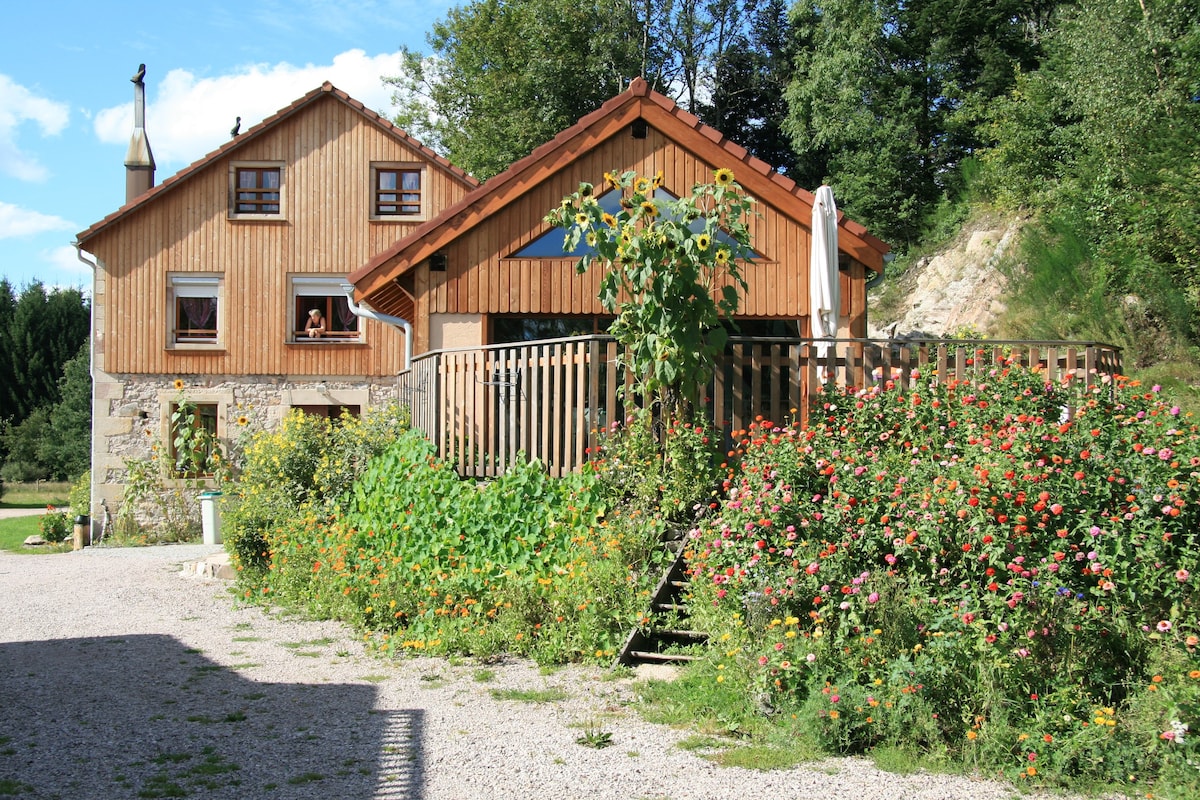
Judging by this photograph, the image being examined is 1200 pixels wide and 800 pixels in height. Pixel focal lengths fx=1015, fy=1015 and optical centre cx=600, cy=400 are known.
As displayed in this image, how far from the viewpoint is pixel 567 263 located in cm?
1184

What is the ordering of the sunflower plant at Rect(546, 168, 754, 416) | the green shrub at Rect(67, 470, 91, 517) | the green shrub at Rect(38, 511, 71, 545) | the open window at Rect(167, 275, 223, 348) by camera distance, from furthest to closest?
1. the green shrub at Rect(67, 470, 91, 517)
2. the green shrub at Rect(38, 511, 71, 545)
3. the open window at Rect(167, 275, 223, 348)
4. the sunflower plant at Rect(546, 168, 754, 416)

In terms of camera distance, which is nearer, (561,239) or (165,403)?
(561,239)

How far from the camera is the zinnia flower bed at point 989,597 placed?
16.5 feet

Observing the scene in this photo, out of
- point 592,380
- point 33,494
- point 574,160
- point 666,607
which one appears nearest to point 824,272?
point 592,380

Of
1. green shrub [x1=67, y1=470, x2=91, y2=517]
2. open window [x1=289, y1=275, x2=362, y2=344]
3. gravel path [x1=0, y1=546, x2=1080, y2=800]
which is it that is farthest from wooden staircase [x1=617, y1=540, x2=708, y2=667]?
green shrub [x1=67, y1=470, x2=91, y2=517]

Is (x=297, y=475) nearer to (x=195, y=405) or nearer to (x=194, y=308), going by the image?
(x=195, y=405)

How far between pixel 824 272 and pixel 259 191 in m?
14.0

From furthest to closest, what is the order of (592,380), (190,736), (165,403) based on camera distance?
(165,403) → (592,380) → (190,736)

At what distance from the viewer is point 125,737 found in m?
5.75

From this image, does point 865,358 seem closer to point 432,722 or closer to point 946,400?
point 946,400

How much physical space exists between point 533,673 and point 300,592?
12.8 ft

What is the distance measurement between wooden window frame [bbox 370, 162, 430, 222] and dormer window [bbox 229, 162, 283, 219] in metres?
1.83

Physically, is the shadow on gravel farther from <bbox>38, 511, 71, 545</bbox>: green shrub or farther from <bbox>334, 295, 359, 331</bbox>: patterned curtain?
<bbox>38, 511, 71, 545</bbox>: green shrub

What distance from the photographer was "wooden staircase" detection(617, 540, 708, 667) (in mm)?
6988
